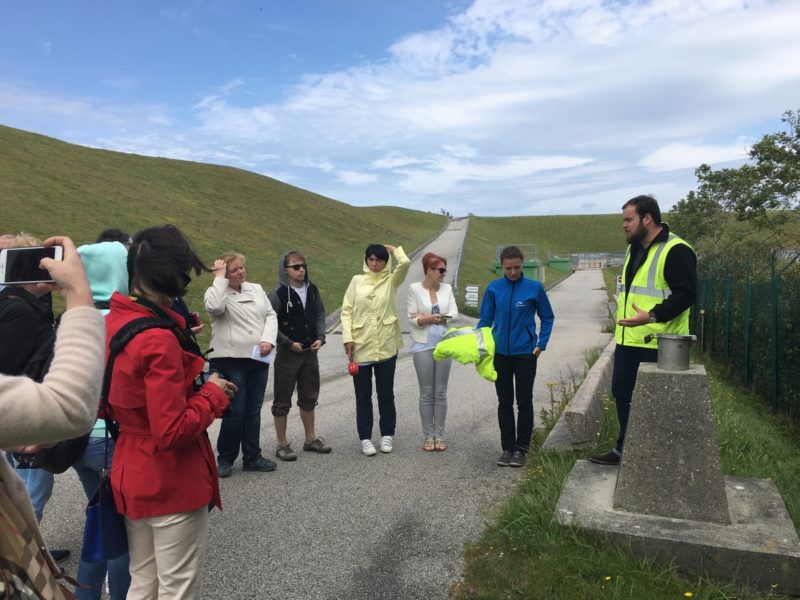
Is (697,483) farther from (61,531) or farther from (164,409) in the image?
(61,531)

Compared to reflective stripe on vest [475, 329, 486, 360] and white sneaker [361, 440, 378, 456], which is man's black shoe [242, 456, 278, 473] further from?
reflective stripe on vest [475, 329, 486, 360]

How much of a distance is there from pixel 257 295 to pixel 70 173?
107 feet

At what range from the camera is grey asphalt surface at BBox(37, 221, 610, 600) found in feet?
11.4

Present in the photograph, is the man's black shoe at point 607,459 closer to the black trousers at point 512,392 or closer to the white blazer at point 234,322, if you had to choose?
the black trousers at point 512,392

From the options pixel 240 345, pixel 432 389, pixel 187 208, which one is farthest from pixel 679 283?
pixel 187 208

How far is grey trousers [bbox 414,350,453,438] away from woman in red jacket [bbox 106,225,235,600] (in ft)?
11.2

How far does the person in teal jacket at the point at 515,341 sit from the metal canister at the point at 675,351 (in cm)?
156

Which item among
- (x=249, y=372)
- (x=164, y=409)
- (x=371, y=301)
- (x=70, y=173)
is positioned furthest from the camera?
(x=70, y=173)

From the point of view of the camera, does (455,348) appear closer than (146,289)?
No

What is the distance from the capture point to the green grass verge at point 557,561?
3111mm

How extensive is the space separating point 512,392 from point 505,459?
2.01ft

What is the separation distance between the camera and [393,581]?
11.3ft

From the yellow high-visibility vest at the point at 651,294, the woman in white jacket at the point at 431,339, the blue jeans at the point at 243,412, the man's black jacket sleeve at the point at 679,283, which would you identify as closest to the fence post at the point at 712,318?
the woman in white jacket at the point at 431,339

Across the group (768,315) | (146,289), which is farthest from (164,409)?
(768,315)
